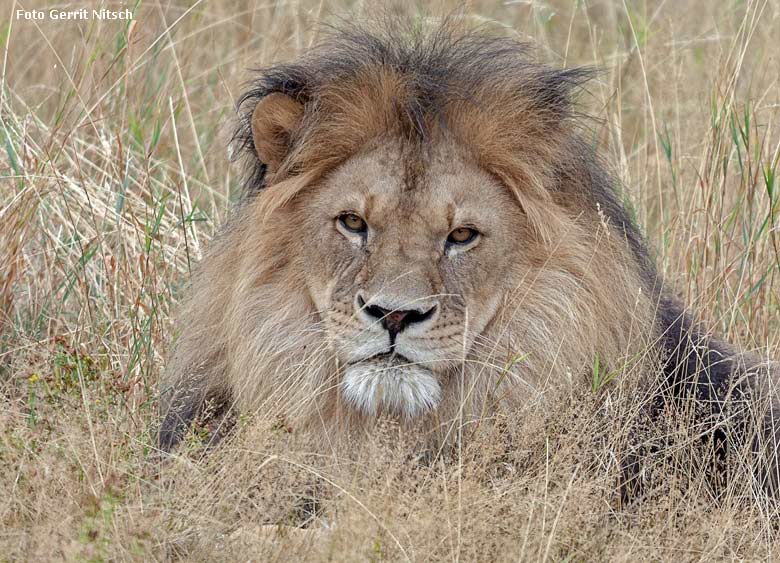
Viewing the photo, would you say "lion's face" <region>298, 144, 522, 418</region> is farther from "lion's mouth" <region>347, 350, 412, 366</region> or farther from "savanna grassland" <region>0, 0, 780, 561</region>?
"savanna grassland" <region>0, 0, 780, 561</region>

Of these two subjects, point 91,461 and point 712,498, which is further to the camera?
point 712,498

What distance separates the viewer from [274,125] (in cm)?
417

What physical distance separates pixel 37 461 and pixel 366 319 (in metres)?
1.01

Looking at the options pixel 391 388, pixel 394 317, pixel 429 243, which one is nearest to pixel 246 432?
pixel 391 388

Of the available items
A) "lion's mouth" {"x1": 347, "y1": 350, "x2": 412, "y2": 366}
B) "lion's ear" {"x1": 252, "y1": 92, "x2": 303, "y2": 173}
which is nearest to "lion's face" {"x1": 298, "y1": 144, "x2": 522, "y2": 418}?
"lion's mouth" {"x1": 347, "y1": 350, "x2": 412, "y2": 366}

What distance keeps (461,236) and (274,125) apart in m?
0.73

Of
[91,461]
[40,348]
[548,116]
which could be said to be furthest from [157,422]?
[548,116]

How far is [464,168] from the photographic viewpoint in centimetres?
407

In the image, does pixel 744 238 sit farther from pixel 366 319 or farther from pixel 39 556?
pixel 39 556

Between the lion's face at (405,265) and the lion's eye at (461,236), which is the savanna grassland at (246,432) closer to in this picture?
the lion's face at (405,265)

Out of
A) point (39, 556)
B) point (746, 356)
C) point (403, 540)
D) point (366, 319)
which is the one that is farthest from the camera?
point (746, 356)

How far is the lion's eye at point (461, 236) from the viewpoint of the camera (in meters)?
3.98

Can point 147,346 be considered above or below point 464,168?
below

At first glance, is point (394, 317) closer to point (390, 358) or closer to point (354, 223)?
point (390, 358)
